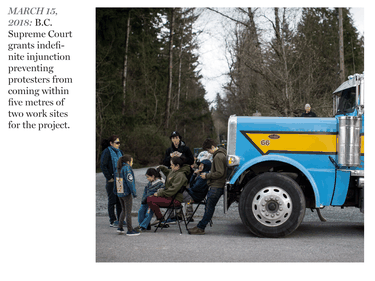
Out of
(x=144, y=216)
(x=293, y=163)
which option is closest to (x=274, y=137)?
(x=293, y=163)

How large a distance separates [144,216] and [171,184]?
733 millimetres

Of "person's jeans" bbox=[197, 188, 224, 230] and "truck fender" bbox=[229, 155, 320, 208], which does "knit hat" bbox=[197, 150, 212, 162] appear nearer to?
"person's jeans" bbox=[197, 188, 224, 230]

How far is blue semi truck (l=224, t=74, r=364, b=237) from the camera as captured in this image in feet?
19.2

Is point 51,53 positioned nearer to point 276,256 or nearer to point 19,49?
point 19,49

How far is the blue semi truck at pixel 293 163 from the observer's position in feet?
19.2

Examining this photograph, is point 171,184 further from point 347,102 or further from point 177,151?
point 347,102

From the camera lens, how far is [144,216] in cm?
687

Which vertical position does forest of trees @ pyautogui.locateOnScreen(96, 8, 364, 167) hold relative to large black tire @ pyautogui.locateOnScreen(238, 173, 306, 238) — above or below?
above

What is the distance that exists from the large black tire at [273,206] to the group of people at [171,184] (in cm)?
60

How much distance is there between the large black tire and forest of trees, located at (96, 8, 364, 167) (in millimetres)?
4788

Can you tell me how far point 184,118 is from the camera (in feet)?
97.2

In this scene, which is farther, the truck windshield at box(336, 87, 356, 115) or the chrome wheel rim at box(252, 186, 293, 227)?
the truck windshield at box(336, 87, 356, 115)

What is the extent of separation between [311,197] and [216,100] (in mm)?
31680

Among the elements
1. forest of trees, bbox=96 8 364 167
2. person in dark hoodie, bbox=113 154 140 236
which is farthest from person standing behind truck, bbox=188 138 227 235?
forest of trees, bbox=96 8 364 167
